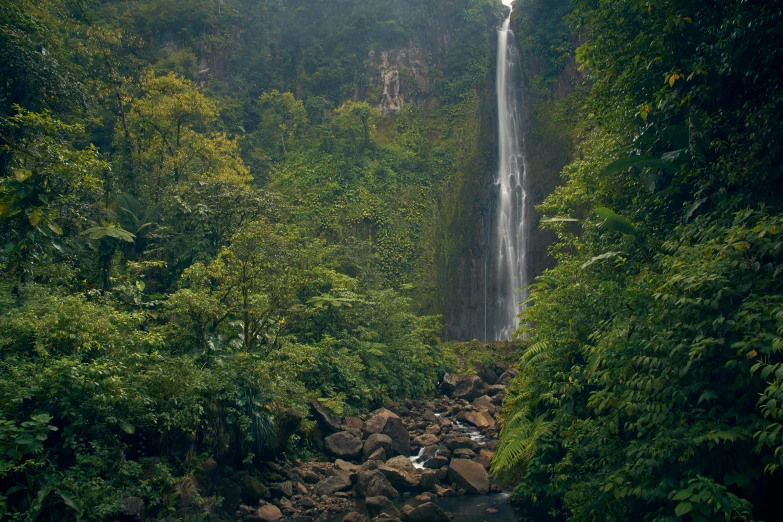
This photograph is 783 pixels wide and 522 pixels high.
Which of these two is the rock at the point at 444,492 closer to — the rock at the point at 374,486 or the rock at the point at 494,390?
the rock at the point at 374,486

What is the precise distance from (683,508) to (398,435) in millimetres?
8554

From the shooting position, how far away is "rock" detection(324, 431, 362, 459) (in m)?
11.7

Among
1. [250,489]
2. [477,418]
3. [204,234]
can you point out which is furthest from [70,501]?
[477,418]

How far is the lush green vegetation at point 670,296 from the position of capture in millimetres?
4914

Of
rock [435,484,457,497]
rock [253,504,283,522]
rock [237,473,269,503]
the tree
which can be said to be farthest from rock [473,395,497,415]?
the tree

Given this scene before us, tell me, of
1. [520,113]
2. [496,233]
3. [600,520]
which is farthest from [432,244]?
[600,520]

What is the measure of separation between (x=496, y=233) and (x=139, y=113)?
17.2m

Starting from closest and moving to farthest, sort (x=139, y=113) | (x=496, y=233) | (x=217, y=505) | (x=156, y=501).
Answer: (x=156, y=501) → (x=217, y=505) → (x=139, y=113) → (x=496, y=233)

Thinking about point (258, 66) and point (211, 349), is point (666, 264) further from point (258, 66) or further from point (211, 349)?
point (258, 66)

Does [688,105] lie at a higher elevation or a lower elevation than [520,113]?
lower

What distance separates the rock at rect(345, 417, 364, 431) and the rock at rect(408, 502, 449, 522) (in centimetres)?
445

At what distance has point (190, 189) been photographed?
16.5 meters

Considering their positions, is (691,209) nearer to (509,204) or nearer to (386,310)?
(386,310)

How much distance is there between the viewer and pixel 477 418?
14898 millimetres
